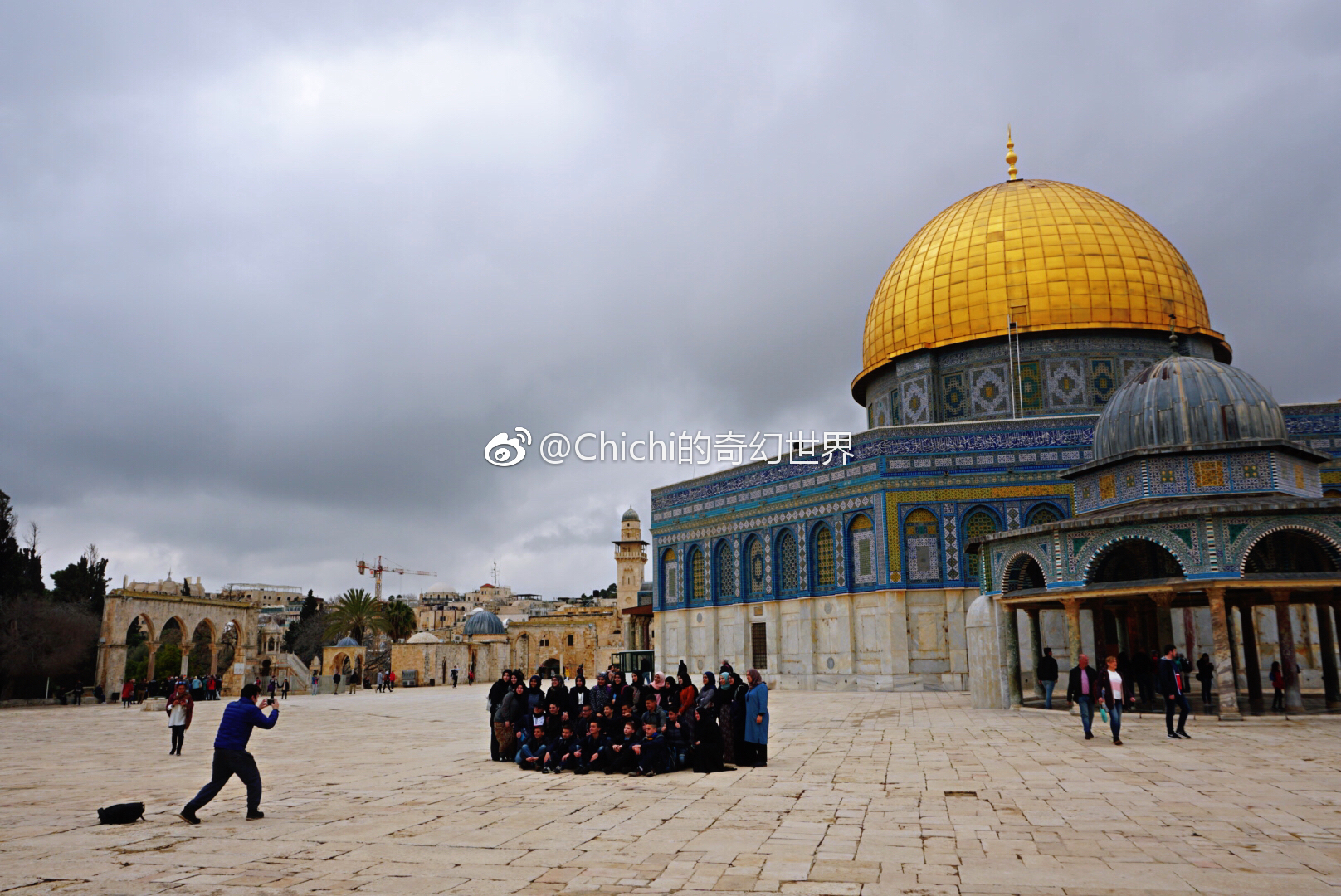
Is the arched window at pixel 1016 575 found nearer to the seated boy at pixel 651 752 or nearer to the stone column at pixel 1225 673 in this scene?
the stone column at pixel 1225 673

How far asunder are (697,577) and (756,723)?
2403 centimetres

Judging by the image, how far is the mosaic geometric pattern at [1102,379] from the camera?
98.6 feet

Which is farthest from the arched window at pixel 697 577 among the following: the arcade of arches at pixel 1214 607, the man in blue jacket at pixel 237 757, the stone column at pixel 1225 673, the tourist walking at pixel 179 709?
the man in blue jacket at pixel 237 757

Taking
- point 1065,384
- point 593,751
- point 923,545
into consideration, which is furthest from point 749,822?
point 1065,384

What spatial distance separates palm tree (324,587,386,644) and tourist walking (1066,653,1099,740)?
1982 inches

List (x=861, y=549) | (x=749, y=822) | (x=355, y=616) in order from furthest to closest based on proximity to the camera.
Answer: (x=355, y=616), (x=861, y=549), (x=749, y=822)

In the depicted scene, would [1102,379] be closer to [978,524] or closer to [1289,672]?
[978,524]

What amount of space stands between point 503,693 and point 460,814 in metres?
4.99

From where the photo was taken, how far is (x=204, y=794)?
848 centimetres

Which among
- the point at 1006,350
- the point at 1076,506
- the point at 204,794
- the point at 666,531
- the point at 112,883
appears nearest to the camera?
the point at 112,883

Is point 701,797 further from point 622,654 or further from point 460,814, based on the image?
point 622,654

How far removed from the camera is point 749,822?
26.8 feet

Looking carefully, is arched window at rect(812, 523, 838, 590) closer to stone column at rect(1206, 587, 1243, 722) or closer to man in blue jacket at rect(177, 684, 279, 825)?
stone column at rect(1206, 587, 1243, 722)

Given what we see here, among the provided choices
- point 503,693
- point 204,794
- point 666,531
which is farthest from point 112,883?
point 666,531
